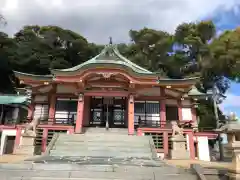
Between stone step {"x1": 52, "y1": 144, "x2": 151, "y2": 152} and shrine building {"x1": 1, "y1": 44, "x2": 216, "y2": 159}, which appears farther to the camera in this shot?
shrine building {"x1": 1, "y1": 44, "x2": 216, "y2": 159}

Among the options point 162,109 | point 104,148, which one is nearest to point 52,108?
point 104,148

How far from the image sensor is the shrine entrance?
56.7ft

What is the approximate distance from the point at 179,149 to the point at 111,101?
6.74m

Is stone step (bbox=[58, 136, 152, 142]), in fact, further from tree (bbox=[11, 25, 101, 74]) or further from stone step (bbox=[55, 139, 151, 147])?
tree (bbox=[11, 25, 101, 74])

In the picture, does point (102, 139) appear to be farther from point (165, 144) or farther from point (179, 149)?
point (179, 149)

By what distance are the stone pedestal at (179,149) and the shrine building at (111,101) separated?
770 mm

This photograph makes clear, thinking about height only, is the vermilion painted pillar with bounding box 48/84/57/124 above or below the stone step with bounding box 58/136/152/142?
above

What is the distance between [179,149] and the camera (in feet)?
42.1

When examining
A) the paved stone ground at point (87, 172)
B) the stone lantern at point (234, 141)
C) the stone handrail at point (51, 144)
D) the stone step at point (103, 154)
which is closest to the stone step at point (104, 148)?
the stone handrail at point (51, 144)

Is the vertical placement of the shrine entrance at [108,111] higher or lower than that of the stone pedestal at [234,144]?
higher

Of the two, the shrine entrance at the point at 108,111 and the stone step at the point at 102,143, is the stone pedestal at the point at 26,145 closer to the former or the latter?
the stone step at the point at 102,143

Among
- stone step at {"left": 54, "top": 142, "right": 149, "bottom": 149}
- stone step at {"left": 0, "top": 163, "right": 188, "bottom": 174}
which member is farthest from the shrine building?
stone step at {"left": 0, "top": 163, "right": 188, "bottom": 174}

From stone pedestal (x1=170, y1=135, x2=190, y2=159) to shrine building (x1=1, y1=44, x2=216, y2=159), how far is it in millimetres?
770

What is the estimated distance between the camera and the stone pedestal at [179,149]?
12742mm
